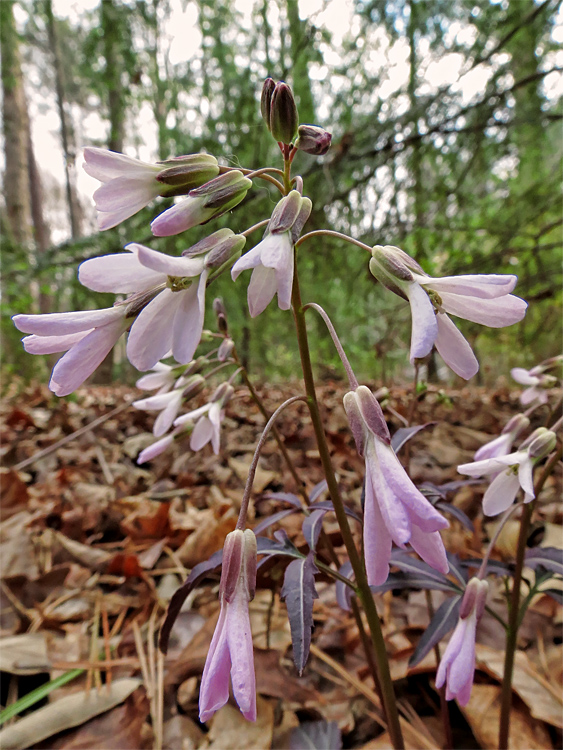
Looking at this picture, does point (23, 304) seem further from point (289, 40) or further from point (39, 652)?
point (39, 652)

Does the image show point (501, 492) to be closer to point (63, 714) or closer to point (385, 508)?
point (385, 508)

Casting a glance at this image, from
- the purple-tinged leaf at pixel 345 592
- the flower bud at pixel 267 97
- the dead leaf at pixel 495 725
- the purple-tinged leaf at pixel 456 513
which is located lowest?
the dead leaf at pixel 495 725

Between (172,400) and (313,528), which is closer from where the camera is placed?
(313,528)

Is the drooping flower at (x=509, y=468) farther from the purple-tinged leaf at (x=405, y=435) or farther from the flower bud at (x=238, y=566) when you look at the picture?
the flower bud at (x=238, y=566)

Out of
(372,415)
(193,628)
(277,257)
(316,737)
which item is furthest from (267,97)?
(193,628)

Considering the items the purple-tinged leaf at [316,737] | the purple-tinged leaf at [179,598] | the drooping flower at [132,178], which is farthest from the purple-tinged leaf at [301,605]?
the drooping flower at [132,178]

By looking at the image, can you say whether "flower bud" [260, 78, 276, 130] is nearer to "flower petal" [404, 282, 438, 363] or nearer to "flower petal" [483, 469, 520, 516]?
"flower petal" [404, 282, 438, 363]
